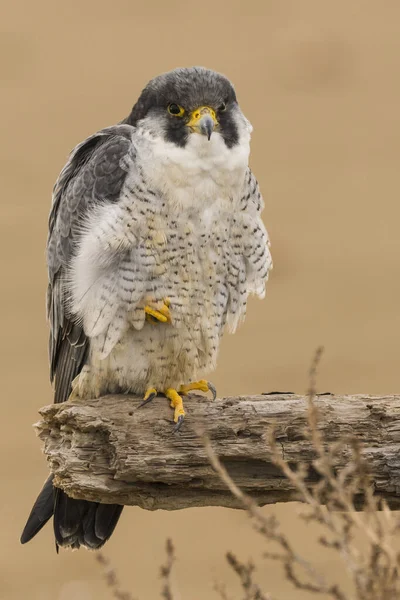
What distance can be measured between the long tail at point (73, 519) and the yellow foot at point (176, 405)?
0.55 meters

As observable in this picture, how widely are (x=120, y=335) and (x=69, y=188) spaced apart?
0.64m

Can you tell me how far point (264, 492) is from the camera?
10.6 feet

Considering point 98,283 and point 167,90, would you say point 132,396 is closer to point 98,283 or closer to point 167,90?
Result: point 98,283

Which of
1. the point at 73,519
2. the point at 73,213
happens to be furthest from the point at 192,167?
the point at 73,519

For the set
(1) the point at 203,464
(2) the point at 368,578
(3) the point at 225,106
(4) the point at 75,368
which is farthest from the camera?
(4) the point at 75,368

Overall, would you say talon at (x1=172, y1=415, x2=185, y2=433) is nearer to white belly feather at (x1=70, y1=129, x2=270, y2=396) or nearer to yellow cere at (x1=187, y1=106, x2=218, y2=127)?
white belly feather at (x1=70, y1=129, x2=270, y2=396)

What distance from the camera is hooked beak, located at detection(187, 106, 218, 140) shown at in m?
3.30

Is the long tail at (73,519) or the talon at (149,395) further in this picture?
the long tail at (73,519)

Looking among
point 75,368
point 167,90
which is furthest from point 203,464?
point 167,90

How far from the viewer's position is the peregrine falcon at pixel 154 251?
11.2ft

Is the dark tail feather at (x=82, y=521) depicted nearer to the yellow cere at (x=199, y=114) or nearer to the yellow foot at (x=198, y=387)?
the yellow foot at (x=198, y=387)

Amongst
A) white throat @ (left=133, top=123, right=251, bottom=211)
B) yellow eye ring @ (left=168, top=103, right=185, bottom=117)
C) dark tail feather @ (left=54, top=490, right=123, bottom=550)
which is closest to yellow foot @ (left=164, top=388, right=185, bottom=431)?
dark tail feather @ (left=54, top=490, right=123, bottom=550)

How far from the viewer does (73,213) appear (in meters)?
3.63

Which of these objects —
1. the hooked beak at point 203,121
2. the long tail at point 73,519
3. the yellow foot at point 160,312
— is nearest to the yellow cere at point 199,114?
the hooked beak at point 203,121
